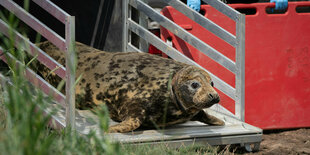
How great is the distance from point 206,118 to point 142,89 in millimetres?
688

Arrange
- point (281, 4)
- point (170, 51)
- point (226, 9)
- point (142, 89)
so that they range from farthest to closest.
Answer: point (281, 4)
point (170, 51)
point (226, 9)
point (142, 89)

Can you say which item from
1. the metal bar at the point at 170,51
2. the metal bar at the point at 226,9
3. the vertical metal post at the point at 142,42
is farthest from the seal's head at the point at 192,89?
the vertical metal post at the point at 142,42

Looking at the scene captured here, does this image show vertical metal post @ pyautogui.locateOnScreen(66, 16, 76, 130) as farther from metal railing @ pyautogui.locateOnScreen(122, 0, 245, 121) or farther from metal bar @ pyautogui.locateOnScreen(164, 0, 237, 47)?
metal bar @ pyautogui.locateOnScreen(164, 0, 237, 47)

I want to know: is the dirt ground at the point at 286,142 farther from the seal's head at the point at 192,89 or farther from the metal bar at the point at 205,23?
the metal bar at the point at 205,23

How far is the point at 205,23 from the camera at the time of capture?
5465mm

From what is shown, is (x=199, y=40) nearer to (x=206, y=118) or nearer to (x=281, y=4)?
(x=206, y=118)

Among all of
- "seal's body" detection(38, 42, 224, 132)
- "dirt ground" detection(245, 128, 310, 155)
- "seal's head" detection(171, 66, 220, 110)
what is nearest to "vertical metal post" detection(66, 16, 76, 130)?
"seal's body" detection(38, 42, 224, 132)

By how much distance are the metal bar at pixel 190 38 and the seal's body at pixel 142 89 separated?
0.60m

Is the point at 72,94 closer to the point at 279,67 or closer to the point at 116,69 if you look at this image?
the point at 116,69

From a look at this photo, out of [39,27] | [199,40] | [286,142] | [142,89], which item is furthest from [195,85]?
[286,142]

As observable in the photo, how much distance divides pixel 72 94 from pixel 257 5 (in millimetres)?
3223

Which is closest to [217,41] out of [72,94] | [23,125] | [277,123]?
[277,123]

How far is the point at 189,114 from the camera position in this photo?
14.8 feet

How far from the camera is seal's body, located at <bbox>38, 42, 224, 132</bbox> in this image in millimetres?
4285
